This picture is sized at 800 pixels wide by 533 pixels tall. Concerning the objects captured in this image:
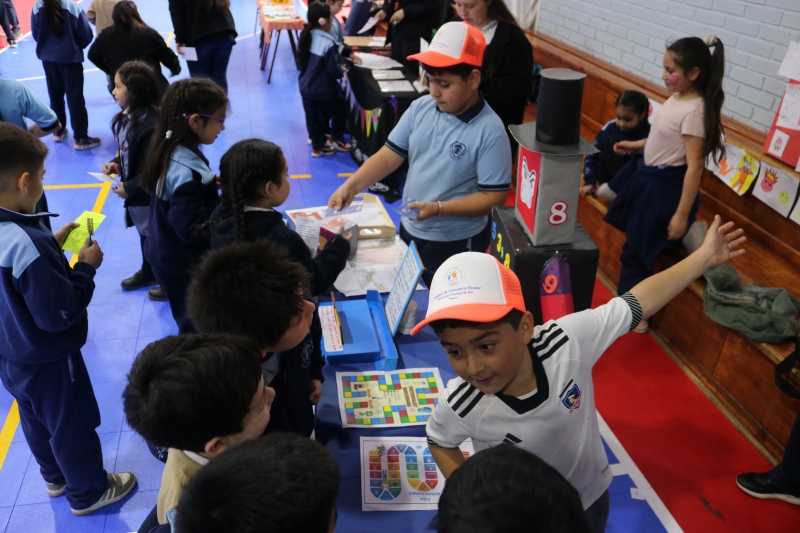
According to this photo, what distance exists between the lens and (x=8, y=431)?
3000 millimetres

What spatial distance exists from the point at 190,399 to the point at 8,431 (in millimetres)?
2404

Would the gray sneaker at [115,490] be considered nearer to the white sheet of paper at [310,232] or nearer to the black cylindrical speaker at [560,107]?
the white sheet of paper at [310,232]

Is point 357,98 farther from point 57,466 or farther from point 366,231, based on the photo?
point 57,466

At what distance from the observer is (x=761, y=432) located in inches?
117

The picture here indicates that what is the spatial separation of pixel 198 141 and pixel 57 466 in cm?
156

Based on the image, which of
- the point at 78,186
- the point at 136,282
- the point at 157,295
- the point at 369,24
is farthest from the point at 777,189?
the point at 369,24

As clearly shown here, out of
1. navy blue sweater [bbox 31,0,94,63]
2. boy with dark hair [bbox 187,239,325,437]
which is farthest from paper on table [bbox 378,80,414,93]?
boy with dark hair [bbox 187,239,325,437]

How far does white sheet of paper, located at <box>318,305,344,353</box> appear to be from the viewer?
2.23m

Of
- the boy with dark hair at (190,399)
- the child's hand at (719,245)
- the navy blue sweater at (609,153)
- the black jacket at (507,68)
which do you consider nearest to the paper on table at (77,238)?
the boy with dark hair at (190,399)

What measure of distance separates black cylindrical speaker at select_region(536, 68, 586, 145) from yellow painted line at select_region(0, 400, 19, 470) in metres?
2.86

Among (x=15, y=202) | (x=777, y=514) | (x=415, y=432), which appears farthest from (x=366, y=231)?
(x=777, y=514)

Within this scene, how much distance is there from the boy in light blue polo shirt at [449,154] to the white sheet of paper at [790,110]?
182 cm

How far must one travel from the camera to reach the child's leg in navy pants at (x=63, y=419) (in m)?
2.18

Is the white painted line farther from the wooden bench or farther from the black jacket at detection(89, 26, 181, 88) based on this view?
the black jacket at detection(89, 26, 181, 88)
